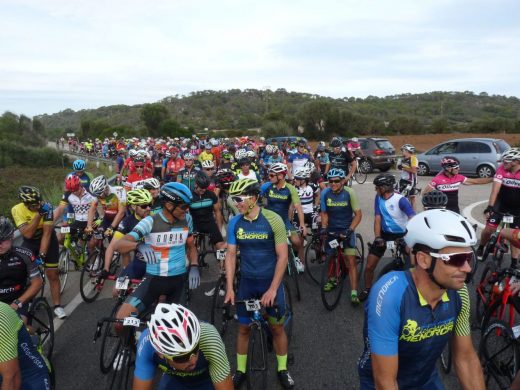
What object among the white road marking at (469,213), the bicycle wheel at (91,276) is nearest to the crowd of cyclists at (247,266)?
the bicycle wheel at (91,276)

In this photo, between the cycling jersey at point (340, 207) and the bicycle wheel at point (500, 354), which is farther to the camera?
the cycling jersey at point (340, 207)

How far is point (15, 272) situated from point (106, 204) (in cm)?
311

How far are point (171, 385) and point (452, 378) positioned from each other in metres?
3.03

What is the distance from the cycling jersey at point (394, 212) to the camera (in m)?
5.63

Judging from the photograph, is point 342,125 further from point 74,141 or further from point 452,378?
point 452,378

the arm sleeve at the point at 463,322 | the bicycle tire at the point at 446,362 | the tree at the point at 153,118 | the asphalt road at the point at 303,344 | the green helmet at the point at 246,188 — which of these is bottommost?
the asphalt road at the point at 303,344

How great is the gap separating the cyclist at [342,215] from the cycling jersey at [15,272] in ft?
12.9

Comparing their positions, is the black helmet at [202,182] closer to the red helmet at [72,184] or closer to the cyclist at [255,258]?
the red helmet at [72,184]

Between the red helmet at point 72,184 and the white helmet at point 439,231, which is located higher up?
the white helmet at point 439,231

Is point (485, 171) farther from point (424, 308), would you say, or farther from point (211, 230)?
point (424, 308)

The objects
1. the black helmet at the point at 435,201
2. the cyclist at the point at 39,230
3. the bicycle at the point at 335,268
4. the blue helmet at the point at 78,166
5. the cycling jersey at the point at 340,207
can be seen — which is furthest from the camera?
the blue helmet at the point at 78,166

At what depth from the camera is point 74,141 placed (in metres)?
51.5

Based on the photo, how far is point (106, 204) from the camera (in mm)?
7285

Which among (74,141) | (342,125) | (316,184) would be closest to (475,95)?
(342,125)
